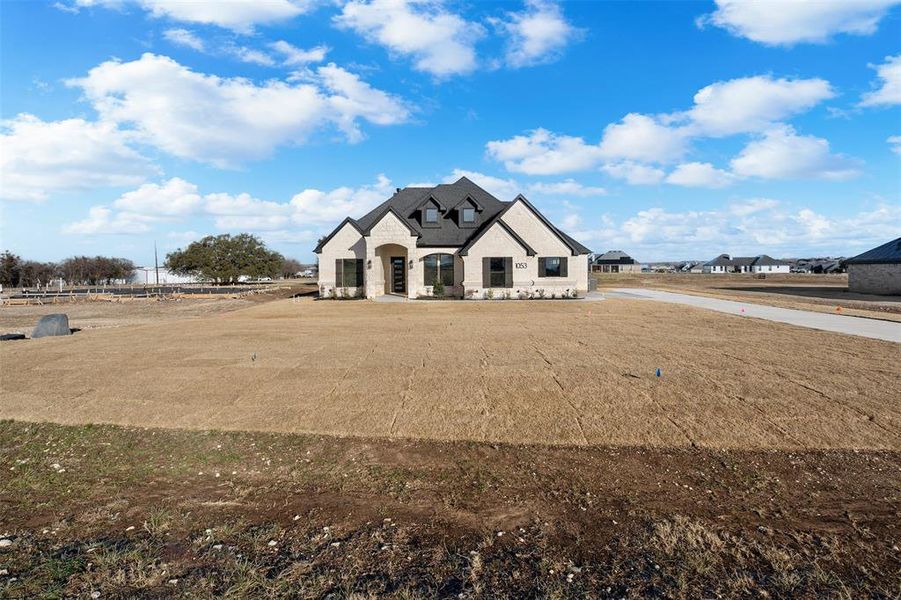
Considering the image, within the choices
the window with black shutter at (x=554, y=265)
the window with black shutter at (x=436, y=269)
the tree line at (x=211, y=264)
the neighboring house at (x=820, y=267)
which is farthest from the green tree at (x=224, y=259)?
the neighboring house at (x=820, y=267)

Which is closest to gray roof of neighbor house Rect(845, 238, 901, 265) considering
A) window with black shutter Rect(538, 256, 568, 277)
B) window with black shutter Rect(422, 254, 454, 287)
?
window with black shutter Rect(538, 256, 568, 277)

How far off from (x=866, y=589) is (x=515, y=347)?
1001 cm

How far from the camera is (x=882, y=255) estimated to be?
3841cm

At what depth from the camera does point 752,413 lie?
796 centimetres

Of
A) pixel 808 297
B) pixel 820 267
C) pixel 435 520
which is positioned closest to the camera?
pixel 435 520

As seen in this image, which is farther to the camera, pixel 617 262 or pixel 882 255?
pixel 617 262

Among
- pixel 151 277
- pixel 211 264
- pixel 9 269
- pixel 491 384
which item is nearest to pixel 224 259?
pixel 211 264

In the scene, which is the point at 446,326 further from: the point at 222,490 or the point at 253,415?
the point at 222,490

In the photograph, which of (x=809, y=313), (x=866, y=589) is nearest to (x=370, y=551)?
(x=866, y=589)

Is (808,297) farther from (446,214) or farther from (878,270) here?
(446,214)

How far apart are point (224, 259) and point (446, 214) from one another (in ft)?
138

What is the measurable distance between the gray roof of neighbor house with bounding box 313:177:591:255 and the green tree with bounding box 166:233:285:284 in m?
34.9

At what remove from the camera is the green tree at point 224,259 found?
207 ft

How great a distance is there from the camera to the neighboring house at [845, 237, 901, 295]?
1452 inches
